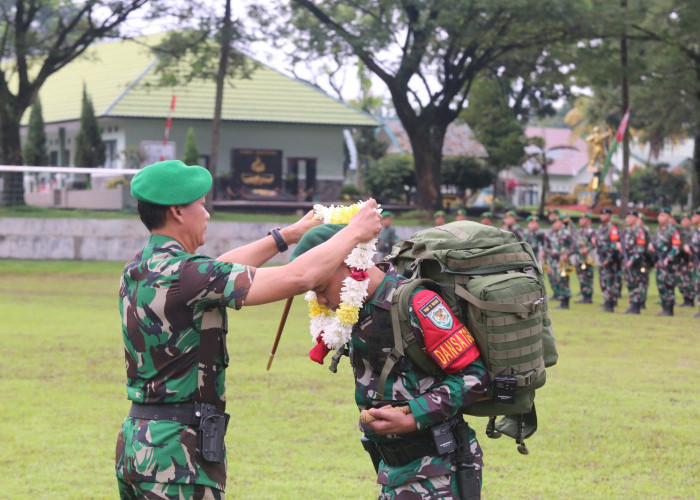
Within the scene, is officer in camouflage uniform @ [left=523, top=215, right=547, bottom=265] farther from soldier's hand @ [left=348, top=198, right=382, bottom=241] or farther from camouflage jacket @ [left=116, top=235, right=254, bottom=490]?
camouflage jacket @ [left=116, top=235, right=254, bottom=490]

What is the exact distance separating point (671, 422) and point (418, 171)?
86.6 feet

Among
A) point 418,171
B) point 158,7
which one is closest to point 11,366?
point 158,7

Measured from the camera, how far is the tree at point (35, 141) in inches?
1638

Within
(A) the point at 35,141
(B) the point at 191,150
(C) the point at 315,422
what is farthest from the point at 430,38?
(C) the point at 315,422

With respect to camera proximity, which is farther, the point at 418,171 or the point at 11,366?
the point at 418,171

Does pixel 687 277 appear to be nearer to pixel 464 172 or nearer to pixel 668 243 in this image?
pixel 668 243

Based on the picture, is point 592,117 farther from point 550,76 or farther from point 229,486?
point 229,486

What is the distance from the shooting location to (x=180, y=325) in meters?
3.66

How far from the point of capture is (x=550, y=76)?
115ft

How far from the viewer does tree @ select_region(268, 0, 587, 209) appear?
30234mm

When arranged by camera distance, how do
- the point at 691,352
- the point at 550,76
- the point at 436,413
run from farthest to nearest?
the point at 550,76 < the point at 691,352 < the point at 436,413

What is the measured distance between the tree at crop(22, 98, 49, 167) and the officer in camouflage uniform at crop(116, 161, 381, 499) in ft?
131

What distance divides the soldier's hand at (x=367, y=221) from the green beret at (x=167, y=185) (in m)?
0.58

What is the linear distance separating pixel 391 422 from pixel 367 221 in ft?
2.50
